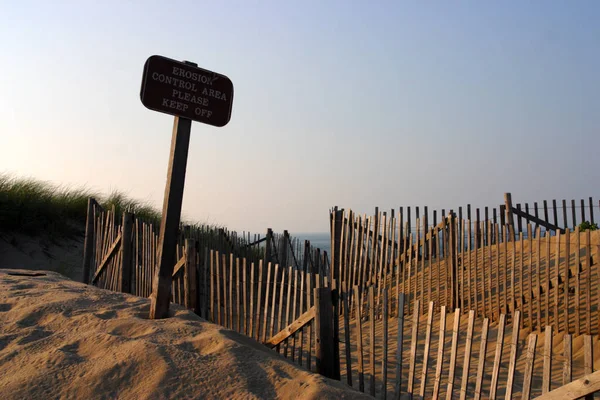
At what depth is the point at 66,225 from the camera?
1430 cm

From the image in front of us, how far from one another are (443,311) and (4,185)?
44.9 ft

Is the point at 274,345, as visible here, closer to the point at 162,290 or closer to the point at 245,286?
the point at 245,286

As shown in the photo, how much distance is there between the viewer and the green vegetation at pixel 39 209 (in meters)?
13.3

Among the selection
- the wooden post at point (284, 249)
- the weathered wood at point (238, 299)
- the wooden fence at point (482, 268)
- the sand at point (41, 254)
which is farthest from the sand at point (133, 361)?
the sand at point (41, 254)

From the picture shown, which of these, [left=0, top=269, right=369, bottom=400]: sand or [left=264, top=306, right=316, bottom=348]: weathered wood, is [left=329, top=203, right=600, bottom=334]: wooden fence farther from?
[left=0, top=269, right=369, bottom=400]: sand

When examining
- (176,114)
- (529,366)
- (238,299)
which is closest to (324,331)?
(238,299)

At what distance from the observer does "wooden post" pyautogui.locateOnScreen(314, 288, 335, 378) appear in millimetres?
4094

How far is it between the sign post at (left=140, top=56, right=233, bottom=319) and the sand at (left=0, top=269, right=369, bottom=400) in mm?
398

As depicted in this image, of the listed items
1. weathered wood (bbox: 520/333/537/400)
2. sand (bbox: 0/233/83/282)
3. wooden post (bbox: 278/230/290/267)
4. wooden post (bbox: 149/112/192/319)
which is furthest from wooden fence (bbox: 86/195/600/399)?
sand (bbox: 0/233/83/282)

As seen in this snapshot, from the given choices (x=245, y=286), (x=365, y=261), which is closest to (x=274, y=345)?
(x=245, y=286)

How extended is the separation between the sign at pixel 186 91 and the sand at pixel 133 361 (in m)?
1.83

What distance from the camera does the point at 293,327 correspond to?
446cm

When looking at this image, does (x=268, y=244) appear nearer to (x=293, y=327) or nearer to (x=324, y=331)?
(x=293, y=327)

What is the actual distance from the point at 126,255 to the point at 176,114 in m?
3.31
